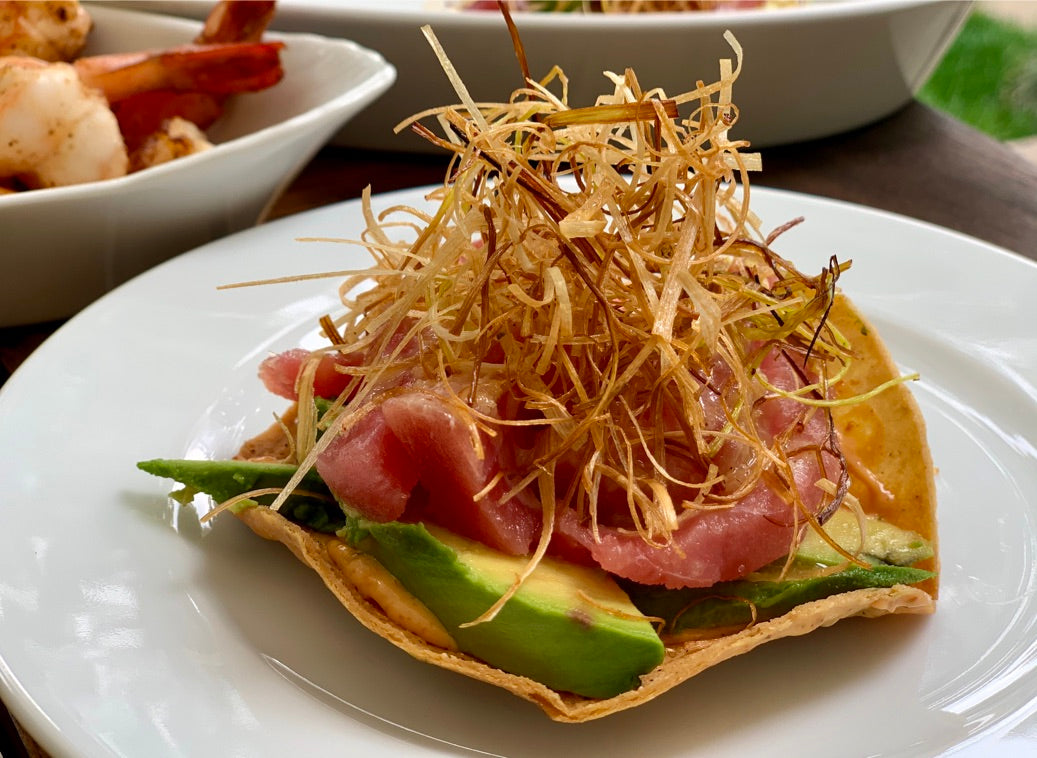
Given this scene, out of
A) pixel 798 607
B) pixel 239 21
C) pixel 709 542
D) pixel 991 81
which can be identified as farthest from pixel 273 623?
pixel 991 81

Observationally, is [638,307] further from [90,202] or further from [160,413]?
[90,202]

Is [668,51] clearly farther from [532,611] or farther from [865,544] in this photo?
[532,611]

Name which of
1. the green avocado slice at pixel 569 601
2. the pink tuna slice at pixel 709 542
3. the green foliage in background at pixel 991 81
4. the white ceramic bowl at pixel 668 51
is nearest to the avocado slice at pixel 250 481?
the green avocado slice at pixel 569 601

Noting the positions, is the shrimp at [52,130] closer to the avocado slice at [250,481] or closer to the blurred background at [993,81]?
the avocado slice at [250,481]

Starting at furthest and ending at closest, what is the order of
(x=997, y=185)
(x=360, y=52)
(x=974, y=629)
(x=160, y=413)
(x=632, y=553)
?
1. (x=997, y=185)
2. (x=360, y=52)
3. (x=160, y=413)
4. (x=974, y=629)
5. (x=632, y=553)

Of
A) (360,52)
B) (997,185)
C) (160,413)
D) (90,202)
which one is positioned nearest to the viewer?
(160,413)

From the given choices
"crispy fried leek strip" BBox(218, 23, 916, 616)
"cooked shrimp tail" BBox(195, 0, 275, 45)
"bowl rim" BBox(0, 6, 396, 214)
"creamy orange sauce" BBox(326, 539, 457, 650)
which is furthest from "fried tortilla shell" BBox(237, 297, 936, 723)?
"cooked shrimp tail" BBox(195, 0, 275, 45)

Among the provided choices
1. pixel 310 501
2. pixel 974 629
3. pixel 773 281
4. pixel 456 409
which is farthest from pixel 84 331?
pixel 974 629
